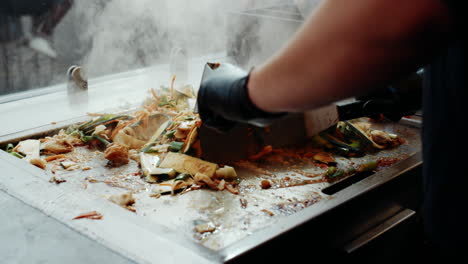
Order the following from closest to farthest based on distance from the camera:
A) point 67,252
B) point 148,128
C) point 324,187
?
point 67,252 → point 324,187 → point 148,128

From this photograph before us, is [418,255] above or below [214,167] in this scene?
below

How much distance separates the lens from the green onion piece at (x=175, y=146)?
1863 millimetres

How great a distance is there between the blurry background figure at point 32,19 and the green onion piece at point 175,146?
3287mm

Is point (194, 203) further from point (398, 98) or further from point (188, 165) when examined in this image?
point (398, 98)

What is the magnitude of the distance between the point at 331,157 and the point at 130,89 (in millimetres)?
1493

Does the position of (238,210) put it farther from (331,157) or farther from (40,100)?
(40,100)

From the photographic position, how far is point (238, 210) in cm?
145

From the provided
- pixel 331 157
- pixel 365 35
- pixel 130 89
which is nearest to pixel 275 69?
pixel 365 35

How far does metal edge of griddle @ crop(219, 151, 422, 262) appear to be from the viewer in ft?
3.75

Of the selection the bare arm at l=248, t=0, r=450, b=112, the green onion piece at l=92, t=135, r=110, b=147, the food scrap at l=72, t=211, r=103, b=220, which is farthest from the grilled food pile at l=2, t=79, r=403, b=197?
the bare arm at l=248, t=0, r=450, b=112

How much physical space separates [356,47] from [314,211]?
727 mm

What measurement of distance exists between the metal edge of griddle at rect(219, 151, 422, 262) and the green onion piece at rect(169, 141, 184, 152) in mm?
677

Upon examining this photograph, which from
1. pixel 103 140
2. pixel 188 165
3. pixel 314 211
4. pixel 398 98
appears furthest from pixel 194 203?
pixel 398 98

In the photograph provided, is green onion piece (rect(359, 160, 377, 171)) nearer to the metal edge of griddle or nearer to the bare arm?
the metal edge of griddle
